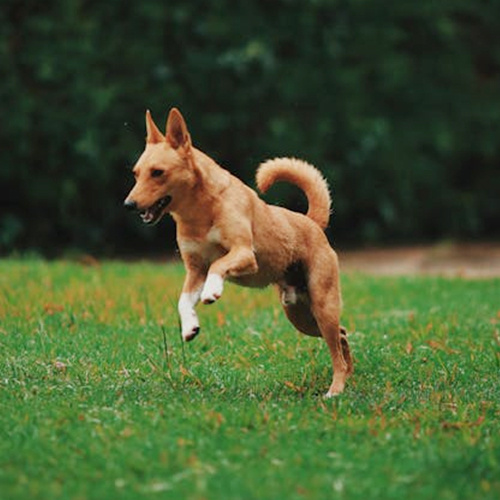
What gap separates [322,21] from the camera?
14.5 metres

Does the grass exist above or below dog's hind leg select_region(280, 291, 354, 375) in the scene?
below

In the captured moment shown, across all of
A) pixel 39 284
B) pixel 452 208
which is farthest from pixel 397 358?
pixel 452 208

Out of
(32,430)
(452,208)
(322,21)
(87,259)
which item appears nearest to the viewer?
(32,430)

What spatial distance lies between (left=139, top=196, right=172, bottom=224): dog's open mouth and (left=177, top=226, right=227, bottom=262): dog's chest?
0.75 feet

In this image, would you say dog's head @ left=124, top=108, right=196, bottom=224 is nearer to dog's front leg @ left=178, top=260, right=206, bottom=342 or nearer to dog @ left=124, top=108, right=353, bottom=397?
dog @ left=124, top=108, right=353, bottom=397

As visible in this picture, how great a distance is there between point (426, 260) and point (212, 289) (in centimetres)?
1025

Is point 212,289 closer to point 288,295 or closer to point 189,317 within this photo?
point 189,317

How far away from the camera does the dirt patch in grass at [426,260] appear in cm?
1480

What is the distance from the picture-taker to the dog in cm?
573

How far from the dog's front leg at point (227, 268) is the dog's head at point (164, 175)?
41 centimetres

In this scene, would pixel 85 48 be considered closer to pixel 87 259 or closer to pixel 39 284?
pixel 87 259

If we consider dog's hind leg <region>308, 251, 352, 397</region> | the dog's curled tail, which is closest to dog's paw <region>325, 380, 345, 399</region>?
dog's hind leg <region>308, 251, 352, 397</region>

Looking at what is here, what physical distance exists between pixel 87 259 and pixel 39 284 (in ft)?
7.75

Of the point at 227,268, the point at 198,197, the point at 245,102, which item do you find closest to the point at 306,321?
the point at 227,268
